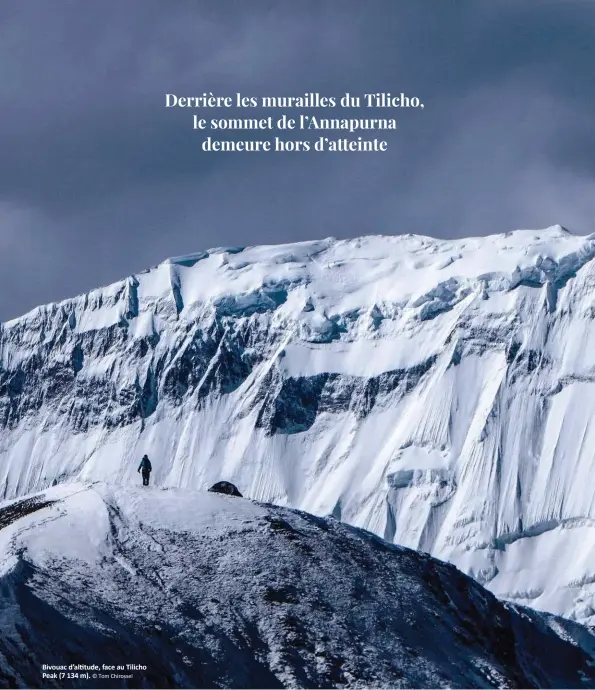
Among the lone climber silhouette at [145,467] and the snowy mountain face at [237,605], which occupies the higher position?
the lone climber silhouette at [145,467]

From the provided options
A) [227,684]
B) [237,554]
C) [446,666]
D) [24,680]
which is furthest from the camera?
[237,554]

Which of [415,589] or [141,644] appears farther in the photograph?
[415,589]

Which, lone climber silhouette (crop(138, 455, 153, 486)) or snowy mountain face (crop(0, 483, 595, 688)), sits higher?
lone climber silhouette (crop(138, 455, 153, 486))

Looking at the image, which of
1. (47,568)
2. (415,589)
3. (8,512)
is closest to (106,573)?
(47,568)

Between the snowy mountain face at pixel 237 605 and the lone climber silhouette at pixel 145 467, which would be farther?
the lone climber silhouette at pixel 145 467

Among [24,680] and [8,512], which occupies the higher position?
[8,512]

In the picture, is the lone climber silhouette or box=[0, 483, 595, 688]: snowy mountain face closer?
box=[0, 483, 595, 688]: snowy mountain face

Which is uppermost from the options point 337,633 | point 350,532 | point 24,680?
point 350,532

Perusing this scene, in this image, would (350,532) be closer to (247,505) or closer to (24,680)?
(247,505)
